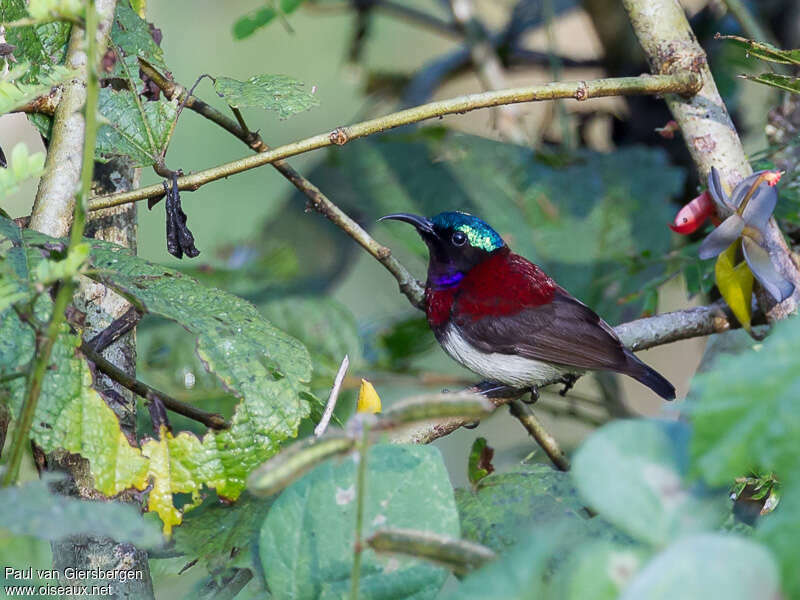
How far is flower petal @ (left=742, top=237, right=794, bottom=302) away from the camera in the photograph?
1624 millimetres

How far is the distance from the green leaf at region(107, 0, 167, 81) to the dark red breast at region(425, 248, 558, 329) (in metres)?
1.45

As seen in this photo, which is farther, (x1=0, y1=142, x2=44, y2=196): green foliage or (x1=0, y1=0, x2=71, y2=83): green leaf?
(x1=0, y1=0, x2=71, y2=83): green leaf

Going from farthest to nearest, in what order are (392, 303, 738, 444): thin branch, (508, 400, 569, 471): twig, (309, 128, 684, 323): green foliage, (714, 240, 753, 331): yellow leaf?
(309, 128, 684, 323): green foliage → (392, 303, 738, 444): thin branch → (508, 400, 569, 471): twig → (714, 240, 753, 331): yellow leaf

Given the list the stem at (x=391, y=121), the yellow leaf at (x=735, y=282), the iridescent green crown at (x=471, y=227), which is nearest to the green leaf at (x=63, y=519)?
the stem at (x=391, y=121)

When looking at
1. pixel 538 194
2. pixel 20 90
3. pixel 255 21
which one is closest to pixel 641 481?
pixel 20 90

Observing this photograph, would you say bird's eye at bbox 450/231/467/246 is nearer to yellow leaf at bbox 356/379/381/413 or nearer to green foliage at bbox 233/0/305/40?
green foliage at bbox 233/0/305/40

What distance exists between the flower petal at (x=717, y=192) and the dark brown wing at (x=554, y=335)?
93cm

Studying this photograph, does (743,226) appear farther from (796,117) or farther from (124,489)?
(124,489)

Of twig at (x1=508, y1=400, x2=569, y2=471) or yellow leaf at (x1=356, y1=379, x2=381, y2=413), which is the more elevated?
yellow leaf at (x1=356, y1=379, x2=381, y2=413)

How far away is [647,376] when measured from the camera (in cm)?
279

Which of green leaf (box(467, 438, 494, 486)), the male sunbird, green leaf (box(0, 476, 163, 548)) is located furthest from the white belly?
green leaf (box(0, 476, 163, 548))

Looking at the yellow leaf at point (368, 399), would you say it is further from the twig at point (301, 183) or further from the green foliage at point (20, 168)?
the green foliage at point (20, 168)

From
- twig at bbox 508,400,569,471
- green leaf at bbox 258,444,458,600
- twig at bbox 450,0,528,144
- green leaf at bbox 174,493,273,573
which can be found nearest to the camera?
green leaf at bbox 258,444,458,600

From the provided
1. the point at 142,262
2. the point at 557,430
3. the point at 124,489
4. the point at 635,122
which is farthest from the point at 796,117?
the point at 557,430
